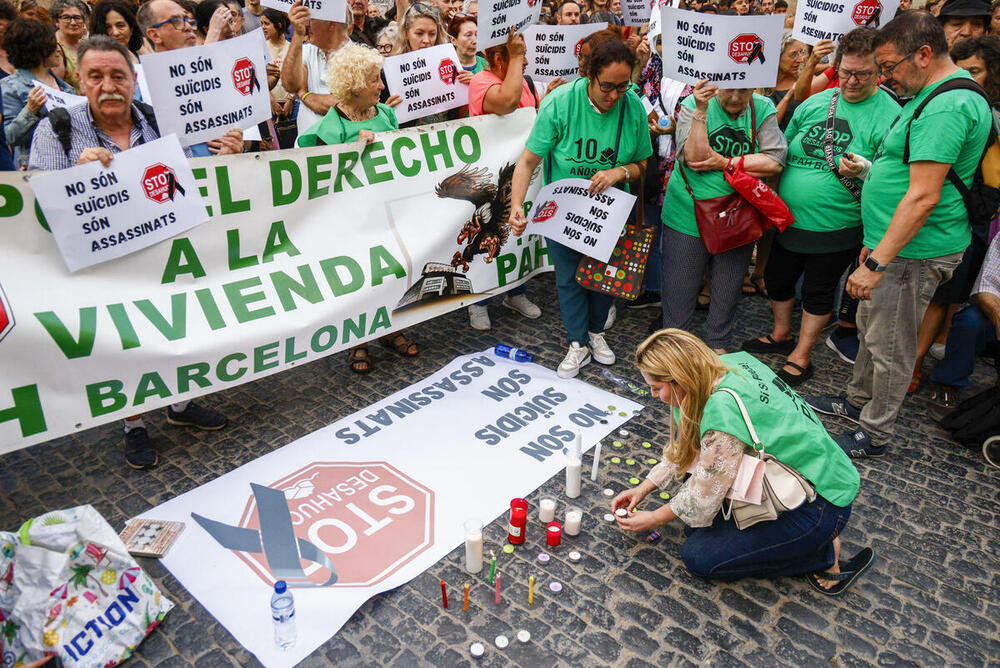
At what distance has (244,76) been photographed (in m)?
3.93

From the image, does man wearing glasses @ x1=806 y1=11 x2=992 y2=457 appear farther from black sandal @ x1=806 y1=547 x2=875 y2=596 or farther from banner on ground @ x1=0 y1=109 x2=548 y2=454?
banner on ground @ x1=0 y1=109 x2=548 y2=454

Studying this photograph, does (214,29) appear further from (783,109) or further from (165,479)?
(783,109)

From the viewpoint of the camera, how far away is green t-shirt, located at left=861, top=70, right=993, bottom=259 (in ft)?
10.7

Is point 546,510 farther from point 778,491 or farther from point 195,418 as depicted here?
point 195,418

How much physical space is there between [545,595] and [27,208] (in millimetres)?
3170

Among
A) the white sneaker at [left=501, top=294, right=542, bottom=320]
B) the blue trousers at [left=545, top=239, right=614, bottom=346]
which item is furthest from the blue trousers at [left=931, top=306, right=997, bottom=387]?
the white sneaker at [left=501, top=294, right=542, bottom=320]

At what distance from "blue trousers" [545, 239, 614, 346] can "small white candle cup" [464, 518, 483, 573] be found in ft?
7.45

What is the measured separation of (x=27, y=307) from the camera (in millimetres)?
3285

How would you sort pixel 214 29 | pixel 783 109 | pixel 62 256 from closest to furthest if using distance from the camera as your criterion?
1. pixel 62 256
2. pixel 214 29
3. pixel 783 109

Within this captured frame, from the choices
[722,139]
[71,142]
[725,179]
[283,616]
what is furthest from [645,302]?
[71,142]

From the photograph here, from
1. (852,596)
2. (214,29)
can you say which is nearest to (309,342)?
(214,29)

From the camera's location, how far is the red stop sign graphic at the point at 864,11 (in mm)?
4746

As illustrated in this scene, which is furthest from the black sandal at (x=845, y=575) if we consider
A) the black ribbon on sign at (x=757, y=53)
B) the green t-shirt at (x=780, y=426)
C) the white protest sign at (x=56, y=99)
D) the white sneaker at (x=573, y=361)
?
the white protest sign at (x=56, y=99)

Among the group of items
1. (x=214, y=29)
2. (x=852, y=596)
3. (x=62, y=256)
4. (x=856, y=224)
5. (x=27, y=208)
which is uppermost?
(x=214, y=29)
